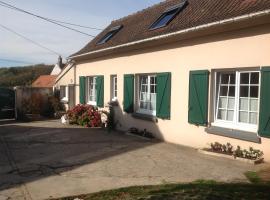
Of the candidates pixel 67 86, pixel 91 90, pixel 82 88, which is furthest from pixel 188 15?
pixel 67 86

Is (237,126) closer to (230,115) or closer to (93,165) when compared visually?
(230,115)

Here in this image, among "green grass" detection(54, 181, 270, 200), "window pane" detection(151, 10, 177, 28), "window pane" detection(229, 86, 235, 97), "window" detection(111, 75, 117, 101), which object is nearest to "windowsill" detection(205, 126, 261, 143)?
"window pane" detection(229, 86, 235, 97)

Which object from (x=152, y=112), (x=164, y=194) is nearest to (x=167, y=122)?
(x=152, y=112)

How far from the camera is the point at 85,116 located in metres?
16.8

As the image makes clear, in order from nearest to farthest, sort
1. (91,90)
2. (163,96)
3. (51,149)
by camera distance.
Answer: (51,149), (163,96), (91,90)

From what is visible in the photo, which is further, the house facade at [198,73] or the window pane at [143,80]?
the window pane at [143,80]

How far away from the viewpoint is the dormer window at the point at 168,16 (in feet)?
43.8

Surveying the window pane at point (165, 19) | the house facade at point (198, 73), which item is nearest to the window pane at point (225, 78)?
the house facade at point (198, 73)

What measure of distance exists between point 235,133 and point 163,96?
3265mm

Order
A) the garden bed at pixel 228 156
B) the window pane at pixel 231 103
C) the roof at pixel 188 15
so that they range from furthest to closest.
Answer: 1. the window pane at pixel 231 103
2. the roof at pixel 188 15
3. the garden bed at pixel 228 156

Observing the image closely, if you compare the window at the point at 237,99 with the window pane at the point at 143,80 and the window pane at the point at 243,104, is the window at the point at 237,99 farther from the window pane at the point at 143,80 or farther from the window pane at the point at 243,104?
the window pane at the point at 143,80

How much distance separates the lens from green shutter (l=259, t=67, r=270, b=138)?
8.62 metres

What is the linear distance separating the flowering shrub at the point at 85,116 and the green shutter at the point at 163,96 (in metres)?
4.56

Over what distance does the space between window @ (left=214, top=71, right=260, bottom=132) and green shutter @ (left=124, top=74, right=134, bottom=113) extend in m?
4.55
